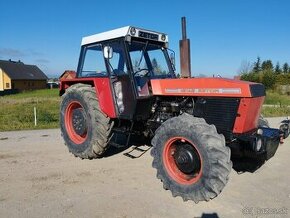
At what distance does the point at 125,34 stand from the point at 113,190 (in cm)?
275

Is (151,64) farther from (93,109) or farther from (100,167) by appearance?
(100,167)

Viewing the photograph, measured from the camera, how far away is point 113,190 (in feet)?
17.1

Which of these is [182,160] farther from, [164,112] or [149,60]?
[149,60]

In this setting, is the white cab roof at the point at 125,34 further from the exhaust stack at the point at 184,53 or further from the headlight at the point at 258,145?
the headlight at the point at 258,145

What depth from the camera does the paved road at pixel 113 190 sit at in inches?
177

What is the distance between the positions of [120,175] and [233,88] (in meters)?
2.35

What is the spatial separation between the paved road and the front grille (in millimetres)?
915

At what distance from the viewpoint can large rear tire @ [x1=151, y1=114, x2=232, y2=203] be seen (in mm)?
4738

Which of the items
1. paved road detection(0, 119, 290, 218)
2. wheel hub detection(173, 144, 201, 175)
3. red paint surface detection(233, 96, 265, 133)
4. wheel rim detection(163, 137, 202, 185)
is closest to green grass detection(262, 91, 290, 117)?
paved road detection(0, 119, 290, 218)

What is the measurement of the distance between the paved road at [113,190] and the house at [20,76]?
2240 inches

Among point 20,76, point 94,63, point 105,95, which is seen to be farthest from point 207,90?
point 20,76

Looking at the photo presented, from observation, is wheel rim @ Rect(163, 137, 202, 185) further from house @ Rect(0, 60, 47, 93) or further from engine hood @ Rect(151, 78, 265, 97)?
house @ Rect(0, 60, 47, 93)

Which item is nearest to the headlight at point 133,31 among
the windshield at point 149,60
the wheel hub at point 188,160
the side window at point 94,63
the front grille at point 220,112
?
the windshield at point 149,60

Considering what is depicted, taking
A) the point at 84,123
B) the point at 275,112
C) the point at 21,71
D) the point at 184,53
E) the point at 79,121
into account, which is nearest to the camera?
the point at 184,53
